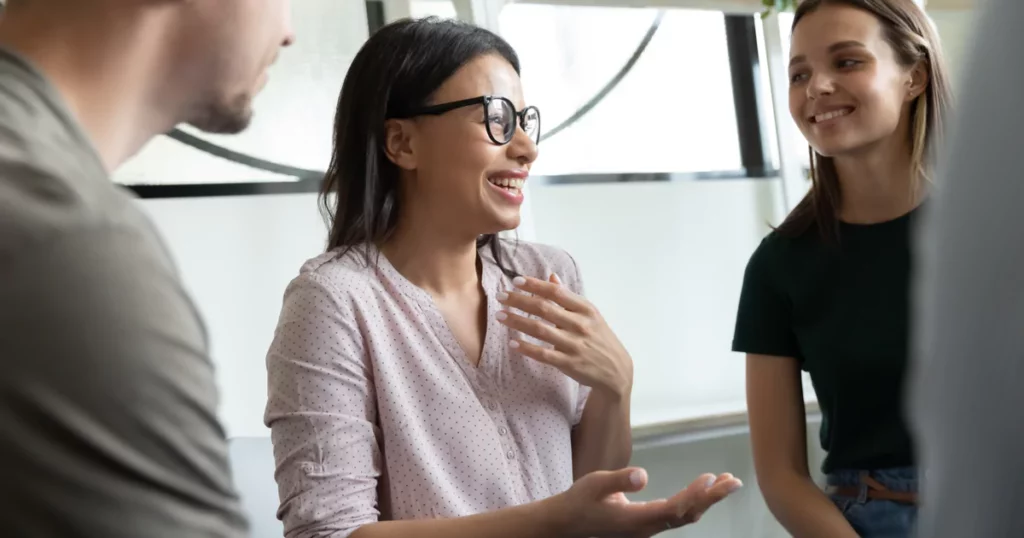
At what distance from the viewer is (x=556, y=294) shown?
1.32m

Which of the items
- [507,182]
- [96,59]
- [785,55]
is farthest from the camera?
[785,55]

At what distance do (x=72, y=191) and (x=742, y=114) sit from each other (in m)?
2.54

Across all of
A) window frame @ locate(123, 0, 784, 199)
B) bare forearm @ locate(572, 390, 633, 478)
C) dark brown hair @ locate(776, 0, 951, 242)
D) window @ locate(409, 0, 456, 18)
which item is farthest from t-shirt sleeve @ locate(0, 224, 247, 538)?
window @ locate(409, 0, 456, 18)

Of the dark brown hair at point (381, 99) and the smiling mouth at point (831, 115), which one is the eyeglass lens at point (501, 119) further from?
the smiling mouth at point (831, 115)

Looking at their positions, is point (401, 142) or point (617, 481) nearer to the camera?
point (617, 481)

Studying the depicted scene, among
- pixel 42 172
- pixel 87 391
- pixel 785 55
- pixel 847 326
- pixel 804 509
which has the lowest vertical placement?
pixel 804 509

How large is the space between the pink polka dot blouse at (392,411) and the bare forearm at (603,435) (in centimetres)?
4

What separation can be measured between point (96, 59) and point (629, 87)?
2133mm

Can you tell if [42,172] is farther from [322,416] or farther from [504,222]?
[504,222]

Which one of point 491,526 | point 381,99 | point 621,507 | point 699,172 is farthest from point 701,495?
point 699,172

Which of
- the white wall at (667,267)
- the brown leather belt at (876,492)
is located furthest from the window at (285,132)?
the brown leather belt at (876,492)

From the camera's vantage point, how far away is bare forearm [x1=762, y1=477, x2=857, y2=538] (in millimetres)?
1386

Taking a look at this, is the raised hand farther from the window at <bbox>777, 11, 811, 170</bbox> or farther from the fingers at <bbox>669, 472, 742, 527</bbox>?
the window at <bbox>777, 11, 811, 170</bbox>

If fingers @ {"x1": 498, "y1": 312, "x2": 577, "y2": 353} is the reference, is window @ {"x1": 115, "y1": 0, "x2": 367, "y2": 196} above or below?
above
